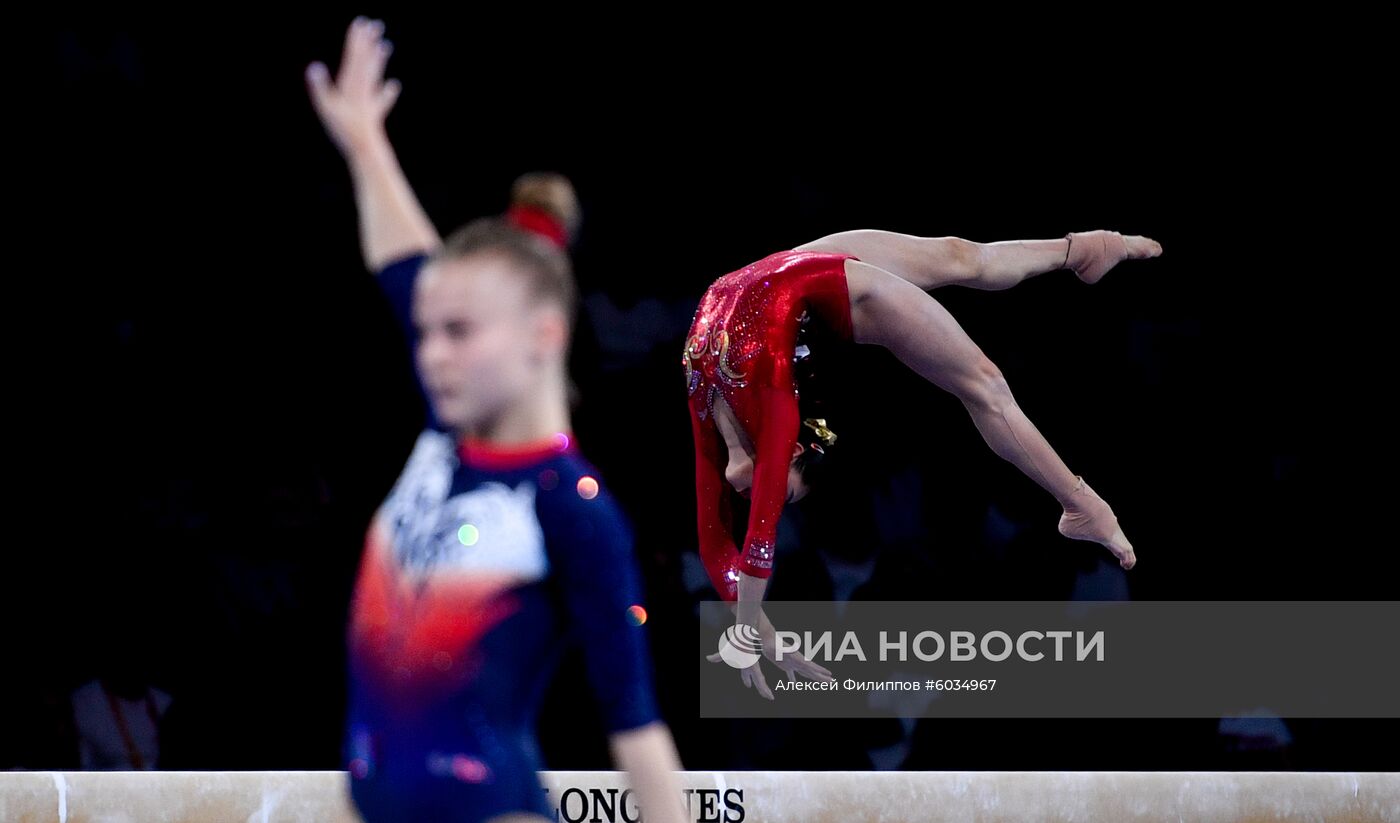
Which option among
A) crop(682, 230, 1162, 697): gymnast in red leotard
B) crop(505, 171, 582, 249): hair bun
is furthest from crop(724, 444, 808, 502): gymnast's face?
crop(505, 171, 582, 249): hair bun

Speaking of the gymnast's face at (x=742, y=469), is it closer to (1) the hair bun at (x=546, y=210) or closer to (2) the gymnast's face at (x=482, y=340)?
(1) the hair bun at (x=546, y=210)

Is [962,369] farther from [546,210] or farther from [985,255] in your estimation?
[546,210]

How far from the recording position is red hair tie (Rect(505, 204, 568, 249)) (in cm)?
144

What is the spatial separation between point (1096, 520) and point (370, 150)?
236 cm

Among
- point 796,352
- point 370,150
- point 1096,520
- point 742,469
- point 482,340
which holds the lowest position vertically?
point 1096,520

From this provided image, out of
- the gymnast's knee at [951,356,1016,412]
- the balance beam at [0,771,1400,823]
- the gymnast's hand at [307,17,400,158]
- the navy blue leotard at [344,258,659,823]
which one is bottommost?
the balance beam at [0,771,1400,823]

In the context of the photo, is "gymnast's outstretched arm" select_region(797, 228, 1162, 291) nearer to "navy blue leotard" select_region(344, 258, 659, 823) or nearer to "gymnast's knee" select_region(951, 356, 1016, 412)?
"gymnast's knee" select_region(951, 356, 1016, 412)

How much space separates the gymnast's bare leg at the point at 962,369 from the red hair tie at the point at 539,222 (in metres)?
1.87

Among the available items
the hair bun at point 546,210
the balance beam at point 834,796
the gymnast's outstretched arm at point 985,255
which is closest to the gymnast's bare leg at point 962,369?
the gymnast's outstretched arm at point 985,255

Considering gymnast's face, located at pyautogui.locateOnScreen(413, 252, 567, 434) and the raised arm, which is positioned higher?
the raised arm

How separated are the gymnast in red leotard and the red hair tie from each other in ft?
5.56

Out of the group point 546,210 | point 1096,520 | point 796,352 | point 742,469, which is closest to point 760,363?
point 796,352

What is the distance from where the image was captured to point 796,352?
10.9 ft

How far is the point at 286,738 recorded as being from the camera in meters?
4.77
